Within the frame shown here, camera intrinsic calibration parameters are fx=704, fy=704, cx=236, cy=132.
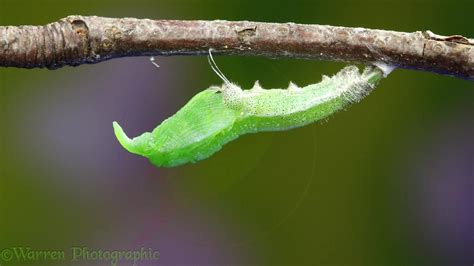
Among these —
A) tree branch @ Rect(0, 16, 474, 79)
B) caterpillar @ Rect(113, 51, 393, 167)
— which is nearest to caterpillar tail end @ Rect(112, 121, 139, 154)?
caterpillar @ Rect(113, 51, 393, 167)

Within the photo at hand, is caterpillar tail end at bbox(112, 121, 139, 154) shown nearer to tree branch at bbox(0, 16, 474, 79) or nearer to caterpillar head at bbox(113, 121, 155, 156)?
caterpillar head at bbox(113, 121, 155, 156)

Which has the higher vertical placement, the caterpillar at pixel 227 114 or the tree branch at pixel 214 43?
the tree branch at pixel 214 43

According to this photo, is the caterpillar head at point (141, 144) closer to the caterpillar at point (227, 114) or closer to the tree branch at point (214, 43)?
the caterpillar at point (227, 114)

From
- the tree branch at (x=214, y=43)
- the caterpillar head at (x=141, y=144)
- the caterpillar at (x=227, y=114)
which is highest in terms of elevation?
the tree branch at (x=214, y=43)

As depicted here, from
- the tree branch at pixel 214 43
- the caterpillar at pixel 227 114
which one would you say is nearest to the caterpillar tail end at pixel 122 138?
the caterpillar at pixel 227 114

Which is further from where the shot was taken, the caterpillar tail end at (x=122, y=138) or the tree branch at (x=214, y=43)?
the caterpillar tail end at (x=122, y=138)

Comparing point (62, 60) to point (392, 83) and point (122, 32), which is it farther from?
point (392, 83)

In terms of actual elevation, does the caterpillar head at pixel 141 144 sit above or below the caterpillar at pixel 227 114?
below
